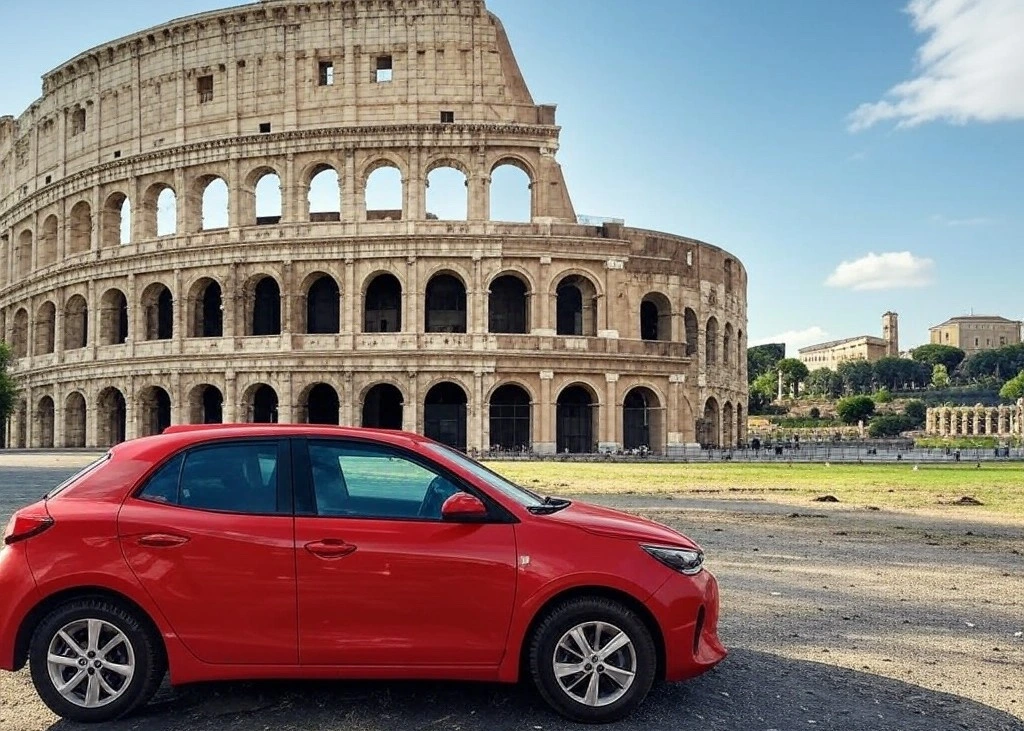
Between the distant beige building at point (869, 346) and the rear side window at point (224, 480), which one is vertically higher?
the distant beige building at point (869, 346)

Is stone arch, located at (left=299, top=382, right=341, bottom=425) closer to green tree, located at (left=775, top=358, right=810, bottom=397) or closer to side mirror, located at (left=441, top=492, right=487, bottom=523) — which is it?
side mirror, located at (left=441, top=492, right=487, bottom=523)

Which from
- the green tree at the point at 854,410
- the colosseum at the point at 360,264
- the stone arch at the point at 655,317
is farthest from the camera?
the green tree at the point at 854,410

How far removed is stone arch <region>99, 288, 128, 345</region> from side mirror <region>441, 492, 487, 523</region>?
132 feet

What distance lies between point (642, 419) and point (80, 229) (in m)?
31.8

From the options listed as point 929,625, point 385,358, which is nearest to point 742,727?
point 929,625

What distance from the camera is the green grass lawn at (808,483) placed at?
16219 mm

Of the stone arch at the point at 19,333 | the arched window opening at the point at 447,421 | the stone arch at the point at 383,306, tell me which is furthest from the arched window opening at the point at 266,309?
the stone arch at the point at 19,333

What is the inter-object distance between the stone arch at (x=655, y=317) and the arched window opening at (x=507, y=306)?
5967mm

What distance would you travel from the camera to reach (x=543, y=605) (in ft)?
13.9

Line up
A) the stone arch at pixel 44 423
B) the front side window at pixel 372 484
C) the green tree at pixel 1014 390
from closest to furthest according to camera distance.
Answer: the front side window at pixel 372 484 < the stone arch at pixel 44 423 < the green tree at pixel 1014 390

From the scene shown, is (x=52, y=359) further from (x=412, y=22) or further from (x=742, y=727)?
(x=742, y=727)

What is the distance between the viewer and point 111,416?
134 feet

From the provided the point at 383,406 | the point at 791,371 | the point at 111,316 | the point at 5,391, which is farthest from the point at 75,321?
the point at 791,371

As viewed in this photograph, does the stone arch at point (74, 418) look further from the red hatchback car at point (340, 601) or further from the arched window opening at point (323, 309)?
the red hatchback car at point (340, 601)
